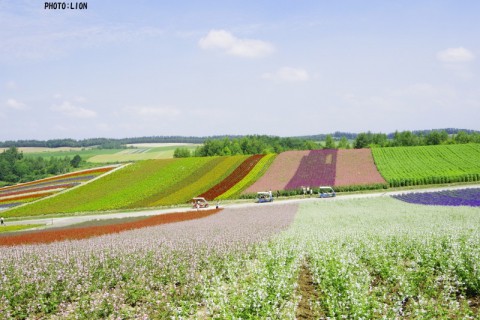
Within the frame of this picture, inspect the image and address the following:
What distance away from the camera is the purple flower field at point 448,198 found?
33466mm

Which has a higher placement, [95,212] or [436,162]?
[436,162]

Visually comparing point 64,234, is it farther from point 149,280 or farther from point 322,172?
point 322,172

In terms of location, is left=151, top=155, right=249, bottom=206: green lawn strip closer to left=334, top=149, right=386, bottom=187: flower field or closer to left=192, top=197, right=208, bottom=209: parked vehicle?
left=192, top=197, right=208, bottom=209: parked vehicle

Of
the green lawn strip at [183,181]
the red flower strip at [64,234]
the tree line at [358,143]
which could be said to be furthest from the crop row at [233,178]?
the tree line at [358,143]

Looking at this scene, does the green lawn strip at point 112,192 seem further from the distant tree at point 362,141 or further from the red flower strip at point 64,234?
the distant tree at point 362,141

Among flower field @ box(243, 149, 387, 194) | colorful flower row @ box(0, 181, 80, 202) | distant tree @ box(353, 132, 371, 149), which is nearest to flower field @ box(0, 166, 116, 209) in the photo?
colorful flower row @ box(0, 181, 80, 202)

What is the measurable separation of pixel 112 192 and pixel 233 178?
17214mm

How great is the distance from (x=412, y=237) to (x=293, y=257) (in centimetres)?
458

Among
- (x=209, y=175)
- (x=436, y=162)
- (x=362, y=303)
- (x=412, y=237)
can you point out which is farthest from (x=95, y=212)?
(x=436, y=162)

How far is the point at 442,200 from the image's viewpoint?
35875mm

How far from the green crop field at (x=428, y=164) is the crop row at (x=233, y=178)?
1966 centimetres

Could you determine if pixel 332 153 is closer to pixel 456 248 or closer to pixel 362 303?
pixel 456 248

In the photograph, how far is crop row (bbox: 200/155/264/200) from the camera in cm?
5262

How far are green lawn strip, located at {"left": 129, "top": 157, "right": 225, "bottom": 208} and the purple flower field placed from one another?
28.7 metres
